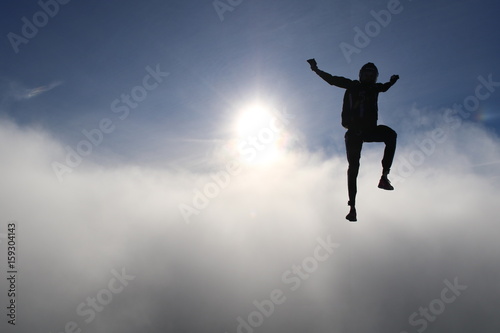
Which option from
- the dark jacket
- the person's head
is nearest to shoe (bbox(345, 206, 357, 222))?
the dark jacket

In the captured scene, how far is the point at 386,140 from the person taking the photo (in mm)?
5344

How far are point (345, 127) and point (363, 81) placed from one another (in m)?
0.98

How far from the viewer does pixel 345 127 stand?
5.41 metres

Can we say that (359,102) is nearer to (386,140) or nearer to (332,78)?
(332,78)

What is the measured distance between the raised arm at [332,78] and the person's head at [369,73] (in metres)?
0.24

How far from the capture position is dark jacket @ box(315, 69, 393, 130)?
518 centimetres

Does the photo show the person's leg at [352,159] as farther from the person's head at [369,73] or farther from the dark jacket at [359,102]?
the person's head at [369,73]

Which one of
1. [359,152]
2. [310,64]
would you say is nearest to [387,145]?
[359,152]

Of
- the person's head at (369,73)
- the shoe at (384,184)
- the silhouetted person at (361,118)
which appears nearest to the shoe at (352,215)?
the silhouetted person at (361,118)

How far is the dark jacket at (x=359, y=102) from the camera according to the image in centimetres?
518

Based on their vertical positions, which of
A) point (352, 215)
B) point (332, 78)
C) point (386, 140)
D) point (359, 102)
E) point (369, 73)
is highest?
point (332, 78)

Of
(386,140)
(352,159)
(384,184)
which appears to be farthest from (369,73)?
(384,184)

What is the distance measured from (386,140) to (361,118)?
2.36 ft

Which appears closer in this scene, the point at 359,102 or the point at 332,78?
the point at 359,102
